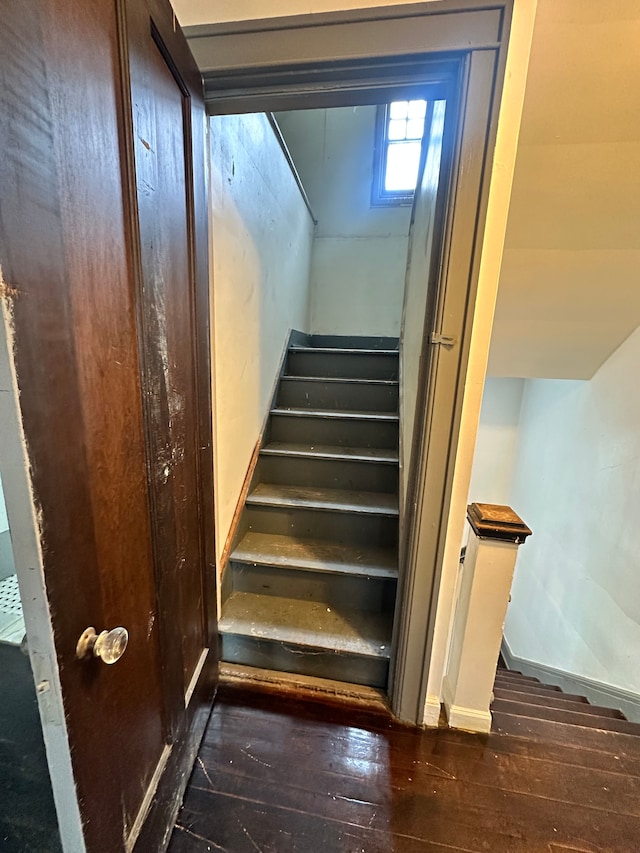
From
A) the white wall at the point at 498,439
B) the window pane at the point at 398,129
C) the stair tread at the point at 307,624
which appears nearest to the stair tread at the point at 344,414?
the stair tread at the point at 307,624

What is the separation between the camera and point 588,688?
2041 millimetres

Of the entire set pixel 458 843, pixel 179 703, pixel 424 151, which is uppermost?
pixel 424 151

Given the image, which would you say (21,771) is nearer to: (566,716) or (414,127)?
(566,716)

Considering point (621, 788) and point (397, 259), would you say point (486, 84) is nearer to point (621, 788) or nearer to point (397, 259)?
point (621, 788)

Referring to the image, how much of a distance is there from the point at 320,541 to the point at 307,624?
1.29 ft

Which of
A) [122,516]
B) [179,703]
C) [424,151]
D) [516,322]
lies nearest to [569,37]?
[424,151]

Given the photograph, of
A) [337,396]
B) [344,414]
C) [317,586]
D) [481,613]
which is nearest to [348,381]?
[337,396]

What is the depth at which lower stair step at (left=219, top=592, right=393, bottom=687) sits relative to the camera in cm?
137

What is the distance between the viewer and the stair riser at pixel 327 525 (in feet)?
5.57

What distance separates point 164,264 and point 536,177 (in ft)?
4.47

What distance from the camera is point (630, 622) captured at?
5.92ft

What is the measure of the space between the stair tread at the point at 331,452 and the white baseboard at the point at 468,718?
1050 millimetres

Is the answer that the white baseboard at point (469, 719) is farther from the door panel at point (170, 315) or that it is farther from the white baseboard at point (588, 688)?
the white baseboard at point (588, 688)

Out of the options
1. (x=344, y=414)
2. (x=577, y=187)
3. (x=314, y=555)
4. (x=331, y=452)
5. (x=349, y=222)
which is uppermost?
(x=349, y=222)
